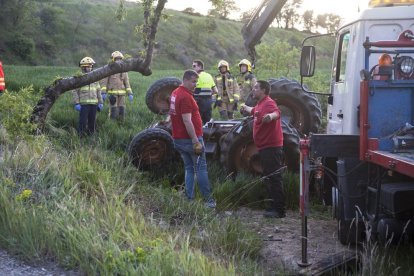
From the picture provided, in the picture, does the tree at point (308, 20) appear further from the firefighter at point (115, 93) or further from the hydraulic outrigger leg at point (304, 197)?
the hydraulic outrigger leg at point (304, 197)

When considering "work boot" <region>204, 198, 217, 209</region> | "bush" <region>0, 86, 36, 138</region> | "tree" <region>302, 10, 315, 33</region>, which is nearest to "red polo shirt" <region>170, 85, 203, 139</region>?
"work boot" <region>204, 198, 217, 209</region>

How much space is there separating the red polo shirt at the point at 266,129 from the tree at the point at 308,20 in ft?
304

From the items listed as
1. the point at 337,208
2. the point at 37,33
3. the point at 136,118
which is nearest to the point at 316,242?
the point at 337,208

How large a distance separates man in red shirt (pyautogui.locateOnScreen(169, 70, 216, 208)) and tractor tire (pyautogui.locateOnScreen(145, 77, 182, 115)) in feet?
15.3

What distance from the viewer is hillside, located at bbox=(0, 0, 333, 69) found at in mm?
47500

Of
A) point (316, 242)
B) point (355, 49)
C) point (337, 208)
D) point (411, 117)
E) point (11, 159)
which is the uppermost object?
point (355, 49)

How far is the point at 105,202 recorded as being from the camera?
19.8 feet

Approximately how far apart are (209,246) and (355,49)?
8.69 ft

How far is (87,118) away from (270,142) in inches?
224

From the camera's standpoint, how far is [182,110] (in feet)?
25.9

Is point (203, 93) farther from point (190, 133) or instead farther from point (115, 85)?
point (190, 133)

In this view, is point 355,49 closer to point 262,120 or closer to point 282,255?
point 262,120

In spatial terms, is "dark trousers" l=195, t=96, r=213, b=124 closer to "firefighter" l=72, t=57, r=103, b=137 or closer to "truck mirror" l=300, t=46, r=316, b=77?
"firefighter" l=72, t=57, r=103, b=137

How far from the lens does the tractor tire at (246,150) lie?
349 inches
